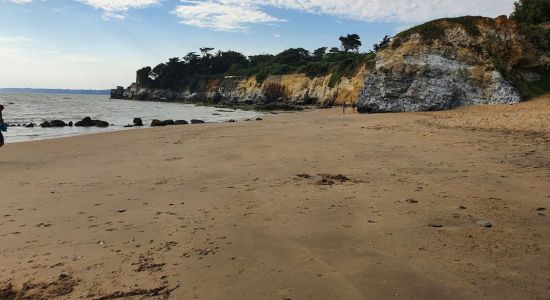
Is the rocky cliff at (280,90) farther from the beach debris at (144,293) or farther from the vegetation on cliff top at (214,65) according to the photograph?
the beach debris at (144,293)

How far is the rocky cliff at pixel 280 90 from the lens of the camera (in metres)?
45.6

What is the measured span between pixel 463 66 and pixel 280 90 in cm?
4101

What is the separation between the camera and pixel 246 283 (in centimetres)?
339

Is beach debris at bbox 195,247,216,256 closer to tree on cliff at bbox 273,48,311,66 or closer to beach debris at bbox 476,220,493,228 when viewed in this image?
beach debris at bbox 476,220,493,228

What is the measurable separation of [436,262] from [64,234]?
13.0 feet

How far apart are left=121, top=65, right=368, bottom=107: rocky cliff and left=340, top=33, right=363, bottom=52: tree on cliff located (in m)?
18.8

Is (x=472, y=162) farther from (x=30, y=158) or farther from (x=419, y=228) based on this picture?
(x=30, y=158)

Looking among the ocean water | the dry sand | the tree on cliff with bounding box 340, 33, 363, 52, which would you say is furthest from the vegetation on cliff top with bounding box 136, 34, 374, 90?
the dry sand

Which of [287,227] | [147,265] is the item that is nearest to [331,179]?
[287,227]

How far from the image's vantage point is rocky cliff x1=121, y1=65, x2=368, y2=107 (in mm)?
45625

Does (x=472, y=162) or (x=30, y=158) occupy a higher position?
(x=472, y=162)

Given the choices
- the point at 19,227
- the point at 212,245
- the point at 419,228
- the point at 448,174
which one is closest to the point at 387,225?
the point at 419,228

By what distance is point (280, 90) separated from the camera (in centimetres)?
6219

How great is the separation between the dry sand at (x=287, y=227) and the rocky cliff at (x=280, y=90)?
1950 centimetres
